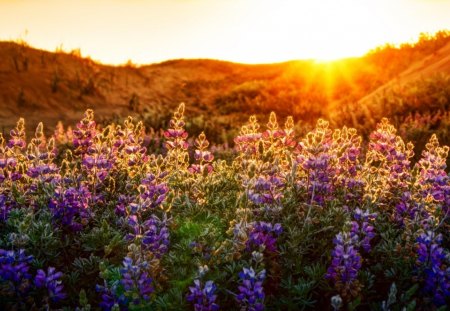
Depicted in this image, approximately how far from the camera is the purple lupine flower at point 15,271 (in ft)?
9.84

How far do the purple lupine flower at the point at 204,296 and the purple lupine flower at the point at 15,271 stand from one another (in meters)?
1.01

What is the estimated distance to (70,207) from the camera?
3793 mm

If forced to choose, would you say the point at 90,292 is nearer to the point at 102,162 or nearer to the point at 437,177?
the point at 102,162

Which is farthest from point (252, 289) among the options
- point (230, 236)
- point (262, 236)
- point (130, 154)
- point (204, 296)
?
point (130, 154)

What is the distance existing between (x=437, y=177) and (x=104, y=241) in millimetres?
2509

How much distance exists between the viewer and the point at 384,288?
354 cm

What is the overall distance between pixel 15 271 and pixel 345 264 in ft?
6.34

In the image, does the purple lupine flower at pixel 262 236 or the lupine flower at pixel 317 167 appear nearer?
the purple lupine flower at pixel 262 236

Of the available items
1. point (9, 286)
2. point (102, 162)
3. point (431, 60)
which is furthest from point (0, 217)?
point (431, 60)

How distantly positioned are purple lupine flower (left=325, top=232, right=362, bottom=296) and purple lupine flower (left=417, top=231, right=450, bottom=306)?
18.1 inches

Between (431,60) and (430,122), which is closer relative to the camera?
(430,122)

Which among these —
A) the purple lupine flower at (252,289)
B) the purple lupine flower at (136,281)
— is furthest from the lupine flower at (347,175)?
the purple lupine flower at (136,281)

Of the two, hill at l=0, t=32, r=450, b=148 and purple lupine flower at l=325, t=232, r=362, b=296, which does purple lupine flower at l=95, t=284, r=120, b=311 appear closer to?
purple lupine flower at l=325, t=232, r=362, b=296

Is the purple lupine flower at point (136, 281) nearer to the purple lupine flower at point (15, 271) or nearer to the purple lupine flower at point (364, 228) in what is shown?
the purple lupine flower at point (15, 271)
